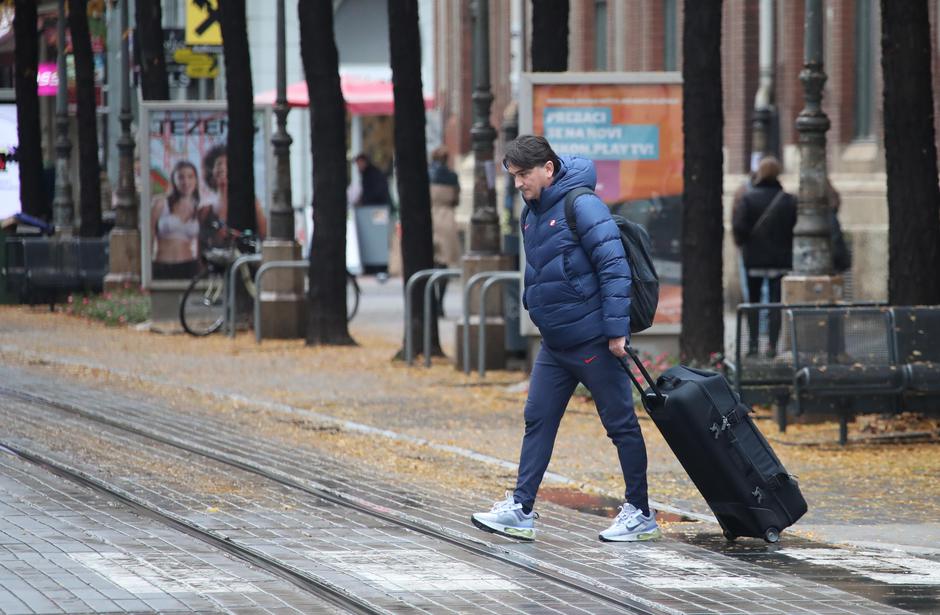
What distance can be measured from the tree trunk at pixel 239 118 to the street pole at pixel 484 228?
170 inches

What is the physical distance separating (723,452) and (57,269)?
21.0m

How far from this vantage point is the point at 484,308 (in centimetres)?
1816

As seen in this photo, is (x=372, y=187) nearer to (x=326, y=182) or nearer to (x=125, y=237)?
(x=125, y=237)

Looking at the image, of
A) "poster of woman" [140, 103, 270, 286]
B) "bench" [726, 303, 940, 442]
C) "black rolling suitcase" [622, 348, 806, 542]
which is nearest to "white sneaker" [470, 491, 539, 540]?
"black rolling suitcase" [622, 348, 806, 542]

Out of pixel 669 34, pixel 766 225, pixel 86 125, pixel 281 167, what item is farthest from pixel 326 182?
pixel 669 34

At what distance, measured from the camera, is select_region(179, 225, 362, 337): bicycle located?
23.4 m

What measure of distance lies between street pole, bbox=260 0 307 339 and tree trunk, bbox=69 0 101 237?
8.45 meters

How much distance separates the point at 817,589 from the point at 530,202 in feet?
7.27

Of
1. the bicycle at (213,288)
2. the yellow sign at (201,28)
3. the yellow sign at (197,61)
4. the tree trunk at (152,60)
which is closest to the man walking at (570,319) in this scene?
the bicycle at (213,288)

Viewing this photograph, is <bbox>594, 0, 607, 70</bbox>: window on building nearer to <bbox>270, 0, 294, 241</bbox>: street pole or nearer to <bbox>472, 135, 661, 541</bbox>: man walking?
<bbox>270, 0, 294, 241</bbox>: street pole

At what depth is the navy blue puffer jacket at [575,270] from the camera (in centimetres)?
916

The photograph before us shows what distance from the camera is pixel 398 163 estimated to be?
67.5ft

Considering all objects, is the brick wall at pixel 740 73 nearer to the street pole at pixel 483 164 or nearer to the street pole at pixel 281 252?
the street pole at pixel 281 252

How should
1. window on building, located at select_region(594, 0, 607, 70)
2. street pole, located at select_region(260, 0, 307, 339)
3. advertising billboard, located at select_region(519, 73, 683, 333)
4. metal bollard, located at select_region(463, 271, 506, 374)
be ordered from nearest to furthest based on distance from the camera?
advertising billboard, located at select_region(519, 73, 683, 333) < metal bollard, located at select_region(463, 271, 506, 374) < street pole, located at select_region(260, 0, 307, 339) < window on building, located at select_region(594, 0, 607, 70)
